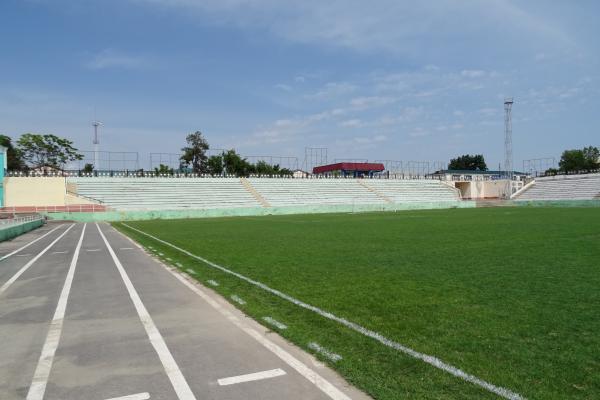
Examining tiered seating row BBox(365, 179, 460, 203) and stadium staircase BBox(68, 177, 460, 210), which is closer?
stadium staircase BBox(68, 177, 460, 210)

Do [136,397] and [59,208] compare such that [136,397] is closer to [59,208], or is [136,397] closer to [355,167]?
[59,208]

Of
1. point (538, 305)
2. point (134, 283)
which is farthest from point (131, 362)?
point (538, 305)

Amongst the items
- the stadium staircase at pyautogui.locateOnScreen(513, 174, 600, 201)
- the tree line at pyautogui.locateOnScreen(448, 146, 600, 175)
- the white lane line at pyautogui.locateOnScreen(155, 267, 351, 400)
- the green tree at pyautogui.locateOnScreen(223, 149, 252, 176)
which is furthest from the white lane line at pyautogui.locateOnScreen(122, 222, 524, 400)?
the tree line at pyautogui.locateOnScreen(448, 146, 600, 175)

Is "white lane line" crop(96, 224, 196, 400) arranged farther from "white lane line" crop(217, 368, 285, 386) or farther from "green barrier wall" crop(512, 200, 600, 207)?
"green barrier wall" crop(512, 200, 600, 207)

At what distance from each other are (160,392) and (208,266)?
7.50 meters

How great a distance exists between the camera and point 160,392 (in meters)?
4.09

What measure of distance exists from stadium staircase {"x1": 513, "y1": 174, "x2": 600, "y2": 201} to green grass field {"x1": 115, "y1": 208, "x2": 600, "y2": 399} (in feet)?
184

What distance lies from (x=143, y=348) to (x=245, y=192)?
53476 mm

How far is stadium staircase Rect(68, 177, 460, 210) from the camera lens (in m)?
50.8

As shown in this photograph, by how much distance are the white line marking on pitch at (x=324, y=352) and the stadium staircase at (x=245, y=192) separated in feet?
154

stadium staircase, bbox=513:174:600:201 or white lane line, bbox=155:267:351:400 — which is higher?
stadium staircase, bbox=513:174:600:201

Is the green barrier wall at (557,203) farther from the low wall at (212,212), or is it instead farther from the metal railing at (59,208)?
the metal railing at (59,208)

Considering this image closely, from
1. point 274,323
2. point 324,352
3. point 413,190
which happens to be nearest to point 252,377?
point 324,352

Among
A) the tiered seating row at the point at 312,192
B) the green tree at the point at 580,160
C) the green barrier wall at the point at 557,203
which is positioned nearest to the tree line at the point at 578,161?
the green tree at the point at 580,160
